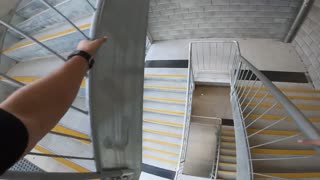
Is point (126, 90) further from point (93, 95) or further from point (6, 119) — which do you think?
point (6, 119)

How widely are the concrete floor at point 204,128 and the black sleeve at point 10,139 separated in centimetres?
319

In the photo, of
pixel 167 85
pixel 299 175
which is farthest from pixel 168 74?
pixel 299 175

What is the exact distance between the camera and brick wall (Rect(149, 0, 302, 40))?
159 inches

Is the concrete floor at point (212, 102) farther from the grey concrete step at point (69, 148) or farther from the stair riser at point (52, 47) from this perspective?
the stair riser at point (52, 47)

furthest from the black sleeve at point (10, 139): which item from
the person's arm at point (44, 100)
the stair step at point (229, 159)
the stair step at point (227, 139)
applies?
the stair step at point (227, 139)

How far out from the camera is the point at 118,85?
1.37 meters

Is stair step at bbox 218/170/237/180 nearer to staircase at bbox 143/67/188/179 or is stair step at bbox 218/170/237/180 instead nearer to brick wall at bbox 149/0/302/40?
staircase at bbox 143/67/188/179

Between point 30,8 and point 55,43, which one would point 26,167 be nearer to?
point 55,43

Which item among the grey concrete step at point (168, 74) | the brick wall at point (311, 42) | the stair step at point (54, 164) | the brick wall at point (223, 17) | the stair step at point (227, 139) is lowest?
the stair step at point (54, 164)

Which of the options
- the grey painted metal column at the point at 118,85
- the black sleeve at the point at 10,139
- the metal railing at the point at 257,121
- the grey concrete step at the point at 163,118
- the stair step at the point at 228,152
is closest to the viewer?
the black sleeve at the point at 10,139

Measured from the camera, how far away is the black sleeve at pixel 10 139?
1.41 ft

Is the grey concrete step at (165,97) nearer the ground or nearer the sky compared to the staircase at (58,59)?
nearer the sky

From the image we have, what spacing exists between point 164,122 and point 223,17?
2594mm

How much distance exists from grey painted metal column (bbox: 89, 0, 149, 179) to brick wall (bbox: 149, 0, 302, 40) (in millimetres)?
3177
